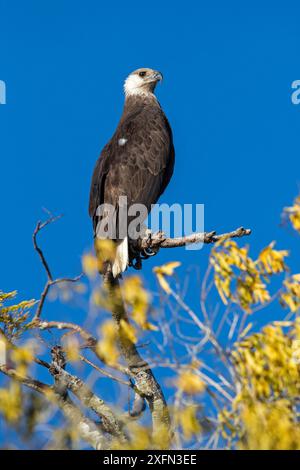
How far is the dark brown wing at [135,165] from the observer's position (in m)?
10.6

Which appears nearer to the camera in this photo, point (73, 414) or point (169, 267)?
point (169, 267)

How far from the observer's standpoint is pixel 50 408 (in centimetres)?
629

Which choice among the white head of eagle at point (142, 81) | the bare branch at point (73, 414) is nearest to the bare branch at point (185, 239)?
the bare branch at point (73, 414)

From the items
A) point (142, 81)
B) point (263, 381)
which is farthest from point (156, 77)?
point (263, 381)

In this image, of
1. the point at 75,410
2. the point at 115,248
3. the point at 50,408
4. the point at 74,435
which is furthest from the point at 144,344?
the point at 115,248

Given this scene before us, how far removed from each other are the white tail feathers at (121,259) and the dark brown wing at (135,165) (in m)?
0.78

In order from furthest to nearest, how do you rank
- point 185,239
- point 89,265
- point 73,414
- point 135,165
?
point 135,165, point 185,239, point 73,414, point 89,265

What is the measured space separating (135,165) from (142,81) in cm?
308

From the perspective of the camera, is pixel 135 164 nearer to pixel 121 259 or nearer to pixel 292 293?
pixel 121 259

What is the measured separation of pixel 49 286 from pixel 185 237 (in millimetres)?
2525

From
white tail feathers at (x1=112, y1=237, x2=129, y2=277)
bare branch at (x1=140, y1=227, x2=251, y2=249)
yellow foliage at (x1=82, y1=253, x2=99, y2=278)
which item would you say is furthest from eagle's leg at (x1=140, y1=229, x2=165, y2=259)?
yellow foliage at (x1=82, y1=253, x2=99, y2=278)

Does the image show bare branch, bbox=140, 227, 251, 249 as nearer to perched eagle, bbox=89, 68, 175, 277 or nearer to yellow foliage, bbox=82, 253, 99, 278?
perched eagle, bbox=89, 68, 175, 277

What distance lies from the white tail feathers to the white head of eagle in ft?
13.2

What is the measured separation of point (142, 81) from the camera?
534 inches
